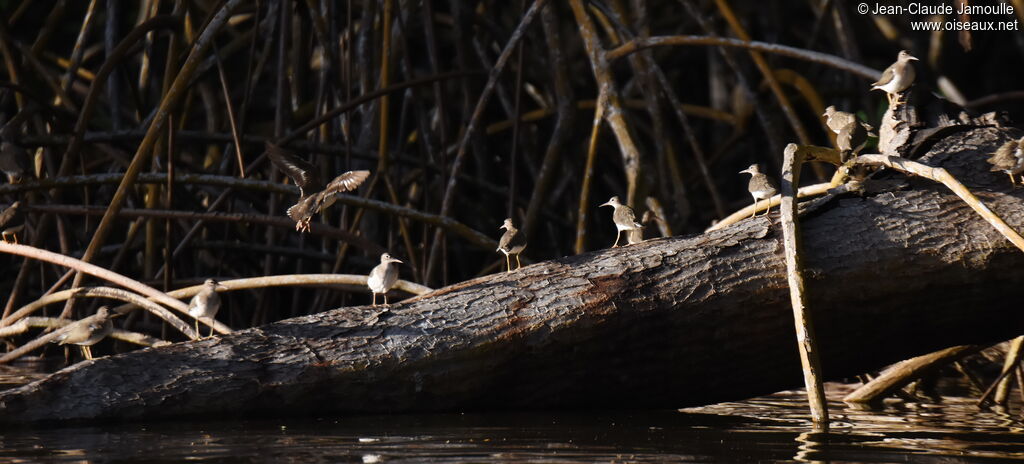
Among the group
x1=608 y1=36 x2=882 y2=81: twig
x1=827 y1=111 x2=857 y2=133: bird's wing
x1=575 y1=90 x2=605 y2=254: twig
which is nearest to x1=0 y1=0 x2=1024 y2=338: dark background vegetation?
x1=575 y1=90 x2=605 y2=254: twig

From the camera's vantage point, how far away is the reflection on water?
356 centimetres

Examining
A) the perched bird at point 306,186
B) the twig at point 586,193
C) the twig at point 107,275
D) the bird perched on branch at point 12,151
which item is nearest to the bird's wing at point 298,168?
the perched bird at point 306,186

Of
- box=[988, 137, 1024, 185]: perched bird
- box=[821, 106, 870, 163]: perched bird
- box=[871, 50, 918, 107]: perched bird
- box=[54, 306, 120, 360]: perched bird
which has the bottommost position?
box=[54, 306, 120, 360]: perched bird

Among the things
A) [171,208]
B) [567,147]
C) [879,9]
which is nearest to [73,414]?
[171,208]

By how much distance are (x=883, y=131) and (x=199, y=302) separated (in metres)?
3.03

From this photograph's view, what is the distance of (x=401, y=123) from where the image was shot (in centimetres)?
784

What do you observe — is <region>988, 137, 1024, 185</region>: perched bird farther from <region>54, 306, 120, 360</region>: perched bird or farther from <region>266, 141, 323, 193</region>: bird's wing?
<region>54, 306, 120, 360</region>: perched bird

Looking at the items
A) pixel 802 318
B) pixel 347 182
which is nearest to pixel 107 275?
pixel 347 182

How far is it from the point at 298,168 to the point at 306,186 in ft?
0.39

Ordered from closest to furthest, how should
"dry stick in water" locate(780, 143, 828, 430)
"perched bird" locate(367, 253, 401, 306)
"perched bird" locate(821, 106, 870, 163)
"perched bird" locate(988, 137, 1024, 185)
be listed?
"dry stick in water" locate(780, 143, 828, 430) → "perched bird" locate(988, 137, 1024, 185) → "perched bird" locate(821, 106, 870, 163) → "perched bird" locate(367, 253, 401, 306)

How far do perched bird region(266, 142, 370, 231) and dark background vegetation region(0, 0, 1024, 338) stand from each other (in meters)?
0.35

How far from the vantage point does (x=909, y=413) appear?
16.4ft

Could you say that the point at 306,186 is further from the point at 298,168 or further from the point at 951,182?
the point at 951,182

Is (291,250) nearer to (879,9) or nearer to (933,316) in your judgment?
(933,316)
